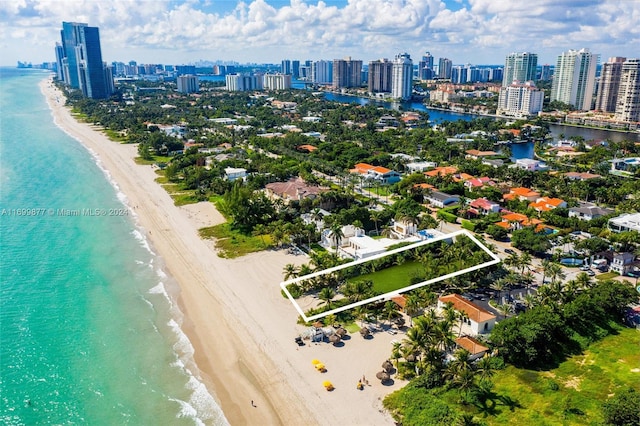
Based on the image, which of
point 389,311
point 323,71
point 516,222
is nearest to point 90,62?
point 323,71

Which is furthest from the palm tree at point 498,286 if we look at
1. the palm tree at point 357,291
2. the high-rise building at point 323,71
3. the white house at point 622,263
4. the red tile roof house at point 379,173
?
the high-rise building at point 323,71

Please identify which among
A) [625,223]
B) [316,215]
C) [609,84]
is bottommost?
[625,223]

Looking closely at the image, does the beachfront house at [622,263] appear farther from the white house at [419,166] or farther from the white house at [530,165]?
the white house at [530,165]

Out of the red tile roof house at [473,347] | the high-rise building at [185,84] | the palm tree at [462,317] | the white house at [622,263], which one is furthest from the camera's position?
the high-rise building at [185,84]

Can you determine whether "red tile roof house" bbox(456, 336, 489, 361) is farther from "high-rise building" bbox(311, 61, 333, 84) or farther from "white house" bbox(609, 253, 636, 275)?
"high-rise building" bbox(311, 61, 333, 84)

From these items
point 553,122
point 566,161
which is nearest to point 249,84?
point 553,122

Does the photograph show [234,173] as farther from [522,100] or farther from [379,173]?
[522,100]
